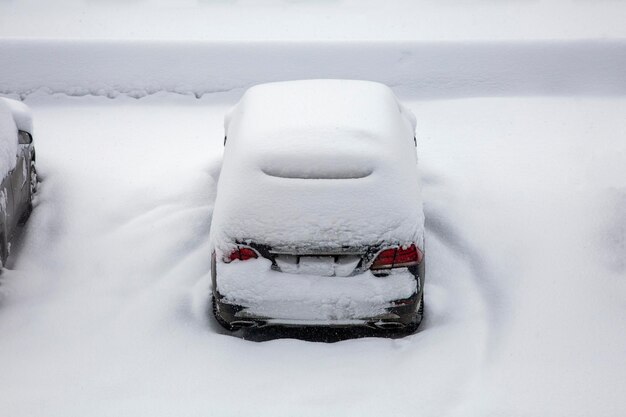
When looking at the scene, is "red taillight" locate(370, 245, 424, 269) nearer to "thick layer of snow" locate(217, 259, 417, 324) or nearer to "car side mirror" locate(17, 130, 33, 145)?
"thick layer of snow" locate(217, 259, 417, 324)

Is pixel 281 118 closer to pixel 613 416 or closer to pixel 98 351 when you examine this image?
pixel 98 351

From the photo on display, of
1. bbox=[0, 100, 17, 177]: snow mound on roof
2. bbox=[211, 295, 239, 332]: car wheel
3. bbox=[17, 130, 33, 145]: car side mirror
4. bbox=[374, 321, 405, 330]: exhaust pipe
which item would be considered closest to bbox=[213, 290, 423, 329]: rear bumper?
bbox=[374, 321, 405, 330]: exhaust pipe

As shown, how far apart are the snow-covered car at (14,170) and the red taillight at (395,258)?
9.66 ft

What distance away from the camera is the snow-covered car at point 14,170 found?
5141 mm

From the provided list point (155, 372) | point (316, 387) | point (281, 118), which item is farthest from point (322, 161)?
point (155, 372)

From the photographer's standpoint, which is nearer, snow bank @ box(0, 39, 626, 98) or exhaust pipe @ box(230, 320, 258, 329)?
exhaust pipe @ box(230, 320, 258, 329)

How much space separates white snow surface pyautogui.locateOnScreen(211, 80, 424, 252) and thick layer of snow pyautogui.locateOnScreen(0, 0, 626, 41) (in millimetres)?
5156

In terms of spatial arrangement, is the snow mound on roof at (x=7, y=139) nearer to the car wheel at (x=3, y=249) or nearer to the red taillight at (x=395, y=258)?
the car wheel at (x=3, y=249)

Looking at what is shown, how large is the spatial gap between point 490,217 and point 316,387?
2.61m

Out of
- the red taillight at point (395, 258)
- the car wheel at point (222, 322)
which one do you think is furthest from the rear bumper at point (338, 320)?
the red taillight at point (395, 258)

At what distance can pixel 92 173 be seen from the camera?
6.84 metres

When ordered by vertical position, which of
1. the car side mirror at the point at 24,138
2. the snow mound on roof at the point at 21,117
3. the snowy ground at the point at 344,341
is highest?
the snow mound on roof at the point at 21,117

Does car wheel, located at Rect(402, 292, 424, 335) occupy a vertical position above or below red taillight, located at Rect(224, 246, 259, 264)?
below

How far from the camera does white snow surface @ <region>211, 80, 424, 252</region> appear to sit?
3963mm
